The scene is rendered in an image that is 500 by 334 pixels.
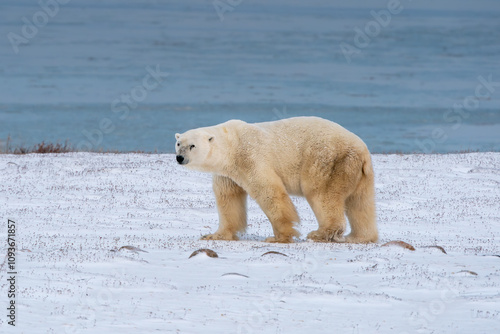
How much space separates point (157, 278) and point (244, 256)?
1697 mm

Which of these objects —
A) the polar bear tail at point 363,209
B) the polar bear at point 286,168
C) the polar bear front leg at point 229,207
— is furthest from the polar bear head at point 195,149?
the polar bear tail at point 363,209

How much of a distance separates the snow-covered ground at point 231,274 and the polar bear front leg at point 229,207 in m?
0.28

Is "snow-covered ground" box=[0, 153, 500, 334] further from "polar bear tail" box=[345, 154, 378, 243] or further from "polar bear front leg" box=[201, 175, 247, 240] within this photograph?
"polar bear tail" box=[345, 154, 378, 243]

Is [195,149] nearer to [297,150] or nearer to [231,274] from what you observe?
[297,150]

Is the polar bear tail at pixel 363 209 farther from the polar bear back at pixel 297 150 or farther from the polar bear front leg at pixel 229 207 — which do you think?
the polar bear front leg at pixel 229 207

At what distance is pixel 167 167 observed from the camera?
21.5 m

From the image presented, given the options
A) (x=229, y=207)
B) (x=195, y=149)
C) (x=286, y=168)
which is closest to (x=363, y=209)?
(x=286, y=168)

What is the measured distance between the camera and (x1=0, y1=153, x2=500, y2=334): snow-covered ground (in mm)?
6340

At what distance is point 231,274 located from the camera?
802 cm

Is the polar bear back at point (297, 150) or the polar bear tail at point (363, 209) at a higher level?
the polar bear back at point (297, 150)

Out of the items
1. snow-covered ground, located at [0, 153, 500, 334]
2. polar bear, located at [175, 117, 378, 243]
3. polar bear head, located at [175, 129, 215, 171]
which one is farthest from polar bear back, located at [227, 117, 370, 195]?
snow-covered ground, located at [0, 153, 500, 334]

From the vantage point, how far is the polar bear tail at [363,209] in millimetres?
10594

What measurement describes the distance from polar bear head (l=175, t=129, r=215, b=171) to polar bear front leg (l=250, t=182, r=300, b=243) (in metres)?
0.83

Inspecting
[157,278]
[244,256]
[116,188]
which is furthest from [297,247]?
[116,188]
